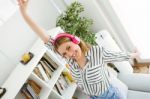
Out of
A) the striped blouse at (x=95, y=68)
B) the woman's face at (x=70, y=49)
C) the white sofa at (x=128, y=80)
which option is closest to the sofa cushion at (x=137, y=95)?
the white sofa at (x=128, y=80)

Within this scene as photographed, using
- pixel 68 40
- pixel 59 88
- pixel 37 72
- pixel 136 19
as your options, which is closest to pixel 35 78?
pixel 37 72

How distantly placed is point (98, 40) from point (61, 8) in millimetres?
691

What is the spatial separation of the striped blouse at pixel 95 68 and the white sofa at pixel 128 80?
1.48 feet

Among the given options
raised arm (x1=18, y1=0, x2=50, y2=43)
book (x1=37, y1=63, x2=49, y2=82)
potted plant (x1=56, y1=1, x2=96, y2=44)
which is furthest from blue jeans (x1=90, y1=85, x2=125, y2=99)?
potted plant (x1=56, y1=1, x2=96, y2=44)

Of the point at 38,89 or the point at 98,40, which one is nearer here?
the point at 38,89

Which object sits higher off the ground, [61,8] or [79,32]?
[61,8]

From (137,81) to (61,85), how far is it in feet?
2.99

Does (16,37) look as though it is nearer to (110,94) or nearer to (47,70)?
(47,70)

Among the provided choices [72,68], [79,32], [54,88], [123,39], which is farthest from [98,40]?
[72,68]

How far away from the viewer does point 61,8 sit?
3379mm

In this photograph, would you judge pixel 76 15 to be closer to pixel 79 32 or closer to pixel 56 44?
pixel 79 32

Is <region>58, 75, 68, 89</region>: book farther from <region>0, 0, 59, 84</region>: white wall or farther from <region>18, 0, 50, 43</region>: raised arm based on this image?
<region>18, 0, 50, 43</region>: raised arm

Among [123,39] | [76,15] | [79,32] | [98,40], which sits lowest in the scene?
[123,39]

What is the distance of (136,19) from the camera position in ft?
11.4
